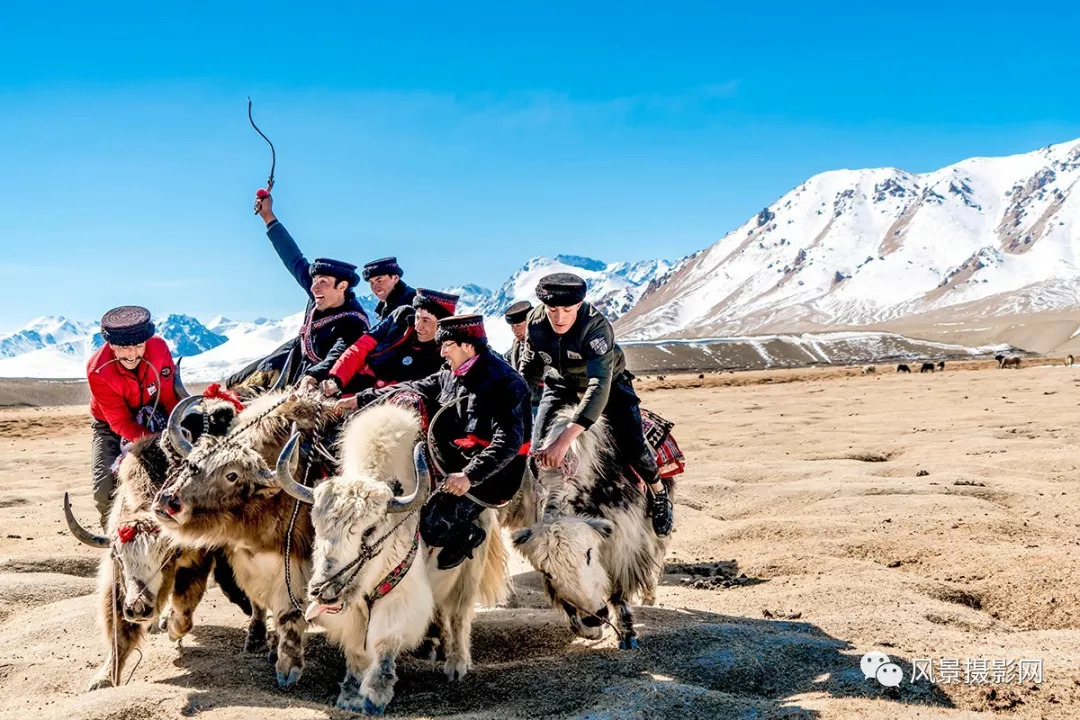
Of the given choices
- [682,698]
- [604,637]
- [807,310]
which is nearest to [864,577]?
[604,637]

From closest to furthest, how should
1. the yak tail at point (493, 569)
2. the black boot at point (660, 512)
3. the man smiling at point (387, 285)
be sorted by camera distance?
1. the yak tail at point (493, 569)
2. the black boot at point (660, 512)
3. the man smiling at point (387, 285)

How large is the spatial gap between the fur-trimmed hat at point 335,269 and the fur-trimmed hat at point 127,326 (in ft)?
3.18

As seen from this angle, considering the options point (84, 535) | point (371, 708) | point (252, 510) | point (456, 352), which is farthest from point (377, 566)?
point (84, 535)

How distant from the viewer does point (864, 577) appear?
563 cm

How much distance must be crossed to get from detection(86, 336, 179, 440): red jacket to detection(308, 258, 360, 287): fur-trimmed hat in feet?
3.20

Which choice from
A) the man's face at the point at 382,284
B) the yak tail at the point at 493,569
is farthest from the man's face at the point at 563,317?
the man's face at the point at 382,284

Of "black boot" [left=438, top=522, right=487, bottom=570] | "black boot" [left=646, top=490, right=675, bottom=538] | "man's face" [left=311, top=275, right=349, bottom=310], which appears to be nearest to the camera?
"black boot" [left=438, top=522, right=487, bottom=570]

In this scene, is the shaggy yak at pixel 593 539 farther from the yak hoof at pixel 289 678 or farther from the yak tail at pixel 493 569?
the yak hoof at pixel 289 678

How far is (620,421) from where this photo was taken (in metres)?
4.92

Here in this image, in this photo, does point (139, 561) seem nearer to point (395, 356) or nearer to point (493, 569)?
point (493, 569)

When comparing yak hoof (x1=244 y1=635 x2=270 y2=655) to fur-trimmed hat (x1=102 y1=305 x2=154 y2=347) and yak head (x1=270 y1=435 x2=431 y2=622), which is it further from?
fur-trimmed hat (x1=102 y1=305 x2=154 y2=347)

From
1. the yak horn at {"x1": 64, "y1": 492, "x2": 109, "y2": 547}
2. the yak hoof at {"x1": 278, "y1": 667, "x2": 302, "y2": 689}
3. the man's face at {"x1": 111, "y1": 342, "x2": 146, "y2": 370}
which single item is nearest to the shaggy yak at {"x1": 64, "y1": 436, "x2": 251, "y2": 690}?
the yak horn at {"x1": 64, "y1": 492, "x2": 109, "y2": 547}

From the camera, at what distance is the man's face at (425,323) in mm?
4949

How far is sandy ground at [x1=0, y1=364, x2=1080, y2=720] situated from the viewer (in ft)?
12.0
